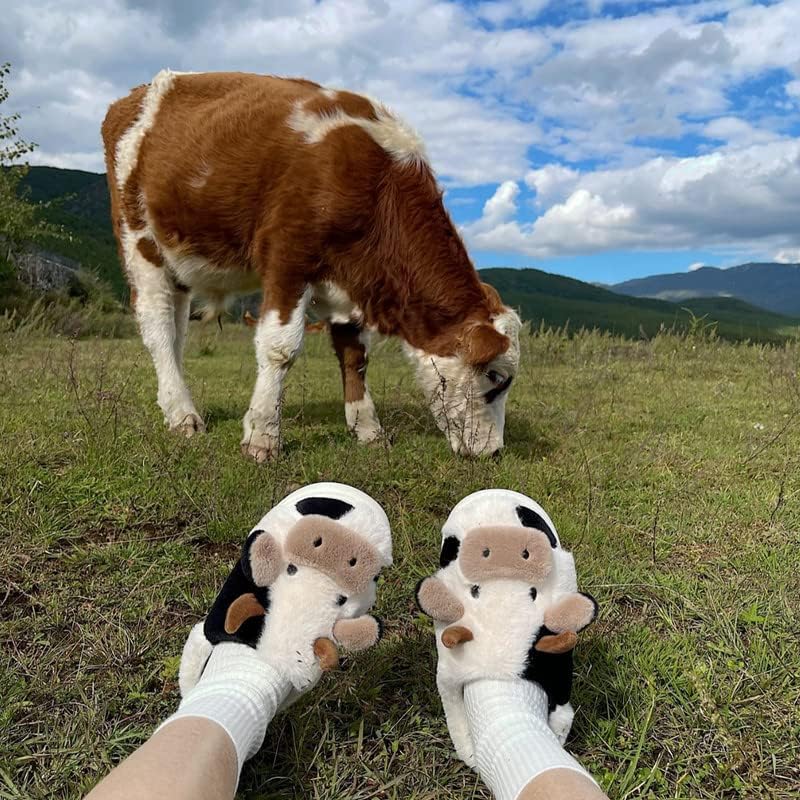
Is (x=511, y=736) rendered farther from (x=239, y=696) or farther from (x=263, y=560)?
(x=263, y=560)

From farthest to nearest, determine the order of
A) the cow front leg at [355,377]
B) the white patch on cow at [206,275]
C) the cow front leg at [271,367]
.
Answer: the cow front leg at [355,377] < the white patch on cow at [206,275] < the cow front leg at [271,367]

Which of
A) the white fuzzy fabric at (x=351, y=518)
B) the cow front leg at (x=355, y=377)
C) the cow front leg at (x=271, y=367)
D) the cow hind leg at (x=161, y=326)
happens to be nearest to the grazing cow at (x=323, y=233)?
the cow front leg at (x=271, y=367)

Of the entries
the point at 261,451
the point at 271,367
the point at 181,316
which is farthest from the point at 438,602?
the point at 181,316

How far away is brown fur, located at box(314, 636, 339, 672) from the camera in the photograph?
1.74 m

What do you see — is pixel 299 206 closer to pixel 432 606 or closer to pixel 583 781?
pixel 432 606

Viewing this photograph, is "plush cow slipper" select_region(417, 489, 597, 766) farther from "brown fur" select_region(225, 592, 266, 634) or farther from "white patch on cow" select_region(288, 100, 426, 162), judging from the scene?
"white patch on cow" select_region(288, 100, 426, 162)

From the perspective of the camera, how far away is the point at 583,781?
134cm

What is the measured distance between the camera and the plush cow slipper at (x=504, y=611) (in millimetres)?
1744

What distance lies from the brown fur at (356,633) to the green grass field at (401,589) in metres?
0.31

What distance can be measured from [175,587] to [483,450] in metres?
2.13

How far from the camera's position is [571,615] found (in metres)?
1.78

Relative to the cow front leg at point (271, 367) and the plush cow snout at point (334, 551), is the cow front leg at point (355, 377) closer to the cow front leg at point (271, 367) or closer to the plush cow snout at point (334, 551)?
the cow front leg at point (271, 367)

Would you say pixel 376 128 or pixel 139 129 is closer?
pixel 376 128

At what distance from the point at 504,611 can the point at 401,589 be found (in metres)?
0.84
